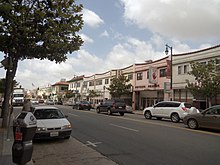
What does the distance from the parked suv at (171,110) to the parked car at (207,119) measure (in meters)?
4.85

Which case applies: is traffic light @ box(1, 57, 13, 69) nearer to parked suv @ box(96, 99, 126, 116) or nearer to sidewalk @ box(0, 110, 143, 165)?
sidewalk @ box(0, 110, 143, 165)

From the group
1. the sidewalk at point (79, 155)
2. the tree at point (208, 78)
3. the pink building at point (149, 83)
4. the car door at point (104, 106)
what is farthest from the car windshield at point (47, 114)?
the pink building at point (149, 83)

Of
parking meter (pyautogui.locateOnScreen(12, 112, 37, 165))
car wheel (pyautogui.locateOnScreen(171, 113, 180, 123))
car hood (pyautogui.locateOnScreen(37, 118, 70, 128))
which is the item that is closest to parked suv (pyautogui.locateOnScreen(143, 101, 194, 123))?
car wheel (pyautogui.locateOnScreen(171, 113, 180, 123))

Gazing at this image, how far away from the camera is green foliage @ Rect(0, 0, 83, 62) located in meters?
10.5

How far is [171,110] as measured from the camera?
2008 centimetres

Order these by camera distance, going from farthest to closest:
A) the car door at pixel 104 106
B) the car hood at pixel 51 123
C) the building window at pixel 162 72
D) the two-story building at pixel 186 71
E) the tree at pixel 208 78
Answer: the building window at pixel 162 72 → the two-story building at pixel 186 71 → the car door at pixel 104 106 → the tree at pixel 208 78 → the car hood at pixel 51 123

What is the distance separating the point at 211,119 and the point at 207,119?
271mm

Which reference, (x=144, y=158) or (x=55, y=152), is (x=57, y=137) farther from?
(x=144, y=158)

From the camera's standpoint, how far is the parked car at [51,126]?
912 cm

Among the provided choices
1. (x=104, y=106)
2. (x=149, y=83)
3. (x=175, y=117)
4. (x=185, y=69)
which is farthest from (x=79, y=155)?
(x=149, y=83)

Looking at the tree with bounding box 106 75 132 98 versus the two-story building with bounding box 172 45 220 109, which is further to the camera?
the tree with bounding box 106 75 132 98

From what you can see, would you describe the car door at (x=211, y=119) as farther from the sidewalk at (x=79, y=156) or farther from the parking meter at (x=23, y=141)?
the parking meter at (x=23, y=141)

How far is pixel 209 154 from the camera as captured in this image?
7.67 metres

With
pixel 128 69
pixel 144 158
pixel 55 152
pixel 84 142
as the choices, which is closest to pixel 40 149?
pixel 55 152
